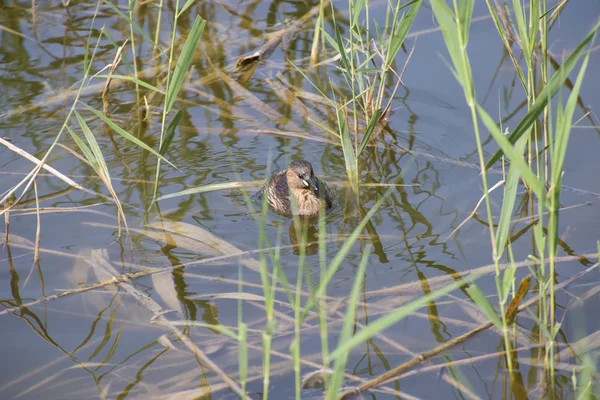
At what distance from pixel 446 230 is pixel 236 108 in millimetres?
2796

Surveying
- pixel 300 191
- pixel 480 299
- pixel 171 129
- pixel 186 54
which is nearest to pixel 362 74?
pixel 300 191

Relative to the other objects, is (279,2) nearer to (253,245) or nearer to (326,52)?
(326,52)

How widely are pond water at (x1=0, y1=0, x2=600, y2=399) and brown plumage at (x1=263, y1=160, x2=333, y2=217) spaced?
0.46 ft

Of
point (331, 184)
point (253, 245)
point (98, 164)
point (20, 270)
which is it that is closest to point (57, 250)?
point (20, 270)

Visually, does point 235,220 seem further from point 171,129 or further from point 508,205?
point 508,205

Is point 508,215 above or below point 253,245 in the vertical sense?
above

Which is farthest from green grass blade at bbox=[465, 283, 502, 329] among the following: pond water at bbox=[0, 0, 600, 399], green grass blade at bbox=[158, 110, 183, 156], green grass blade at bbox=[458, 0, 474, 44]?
green grass blade at bbox=[158, 110, 183, 156]

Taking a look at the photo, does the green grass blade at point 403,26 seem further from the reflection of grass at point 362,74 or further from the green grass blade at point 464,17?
the green grass blade at point 464,17

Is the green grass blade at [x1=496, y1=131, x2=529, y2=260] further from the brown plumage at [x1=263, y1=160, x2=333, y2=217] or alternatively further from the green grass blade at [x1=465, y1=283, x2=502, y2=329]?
the brown plumage at [x1=263, y1=160, x2=333, y2=217]

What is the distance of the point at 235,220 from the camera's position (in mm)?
6160

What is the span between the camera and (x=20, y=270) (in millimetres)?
5367

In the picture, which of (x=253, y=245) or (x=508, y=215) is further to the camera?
(x=253, y=245)

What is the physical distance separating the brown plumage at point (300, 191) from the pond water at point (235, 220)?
14cm

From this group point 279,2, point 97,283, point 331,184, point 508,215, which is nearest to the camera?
point 508,215
